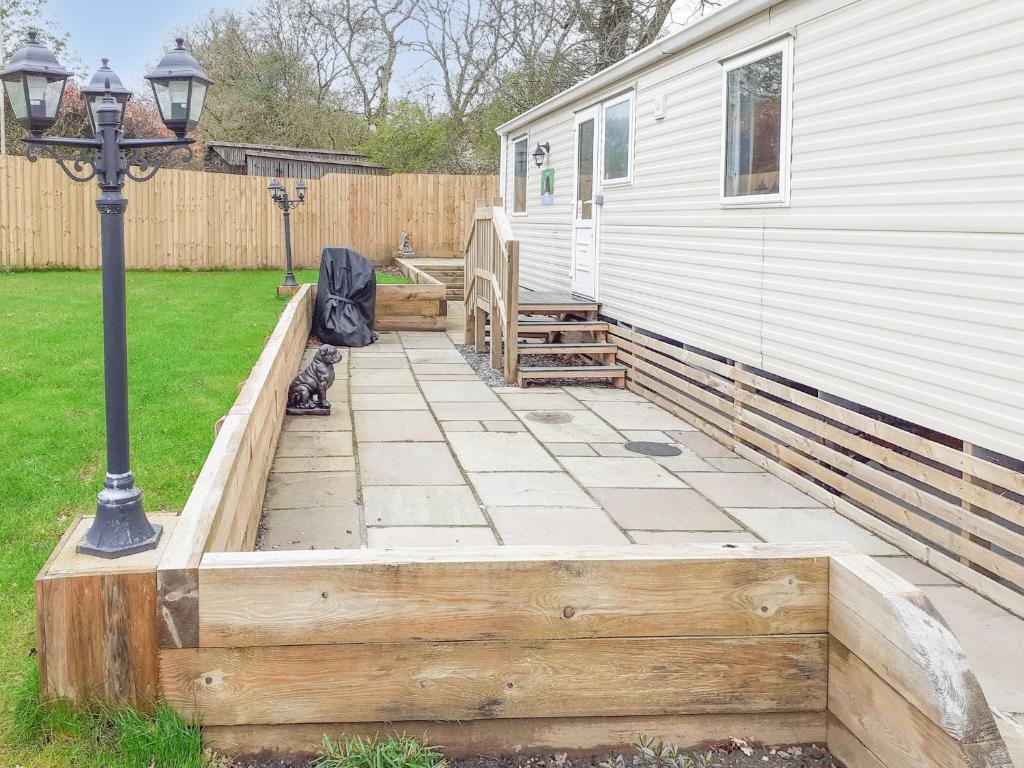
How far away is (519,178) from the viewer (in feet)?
41.8

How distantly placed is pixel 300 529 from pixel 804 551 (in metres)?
2.48

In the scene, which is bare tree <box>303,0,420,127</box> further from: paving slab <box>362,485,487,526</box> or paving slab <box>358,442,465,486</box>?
paving slab <box>362,485,487,526</box>

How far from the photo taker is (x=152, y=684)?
7.65 ft

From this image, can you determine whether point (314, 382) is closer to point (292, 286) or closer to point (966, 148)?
point (966, 148)

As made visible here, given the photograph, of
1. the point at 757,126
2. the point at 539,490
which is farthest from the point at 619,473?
the point at 757,126

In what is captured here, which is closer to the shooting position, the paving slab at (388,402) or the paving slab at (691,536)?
the paving slab at (691,536)

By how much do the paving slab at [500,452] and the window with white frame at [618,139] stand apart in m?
3.10

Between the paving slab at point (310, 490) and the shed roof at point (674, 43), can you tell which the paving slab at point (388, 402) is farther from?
the shed roof at point (674, 43)

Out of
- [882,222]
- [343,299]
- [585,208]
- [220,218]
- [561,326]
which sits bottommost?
[561,326]

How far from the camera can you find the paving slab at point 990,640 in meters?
2.89

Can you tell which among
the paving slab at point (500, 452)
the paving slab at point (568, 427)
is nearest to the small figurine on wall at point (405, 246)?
the paving slab at point (568, 427)

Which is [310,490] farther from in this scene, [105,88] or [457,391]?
[457,391]

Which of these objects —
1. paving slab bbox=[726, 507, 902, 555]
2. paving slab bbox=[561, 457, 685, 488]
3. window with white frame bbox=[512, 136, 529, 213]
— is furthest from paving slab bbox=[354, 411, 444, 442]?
window with white frame bbox=[512, 136, 529, 213]

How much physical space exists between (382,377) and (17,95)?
18.7 feet
